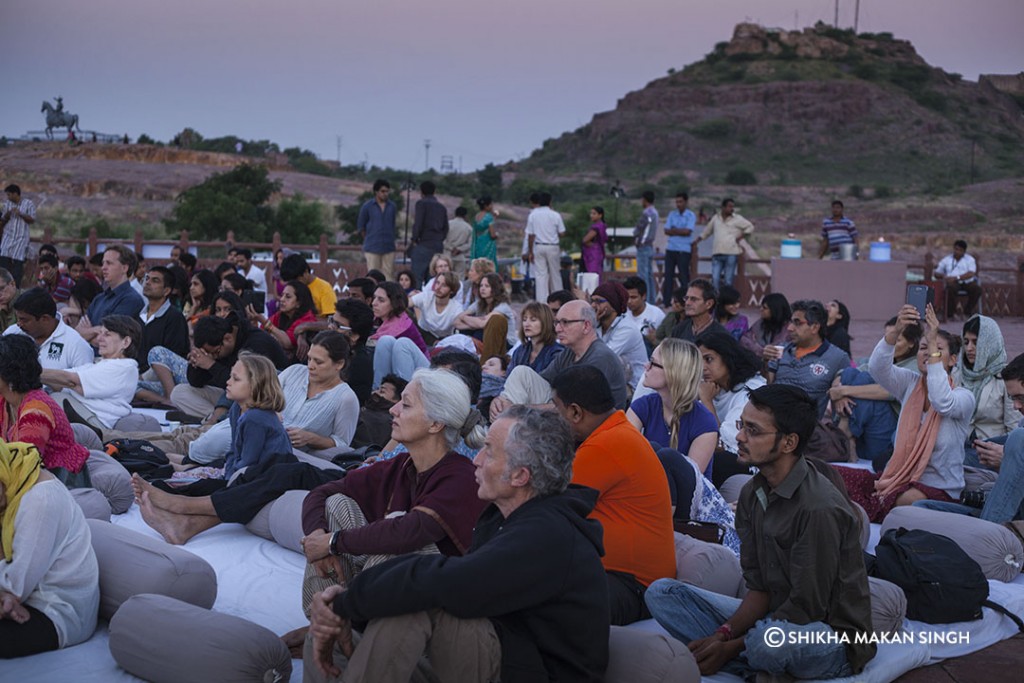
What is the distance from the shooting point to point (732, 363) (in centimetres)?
643

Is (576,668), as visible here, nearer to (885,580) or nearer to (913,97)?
(885,580)

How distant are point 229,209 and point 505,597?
33101 millimetres

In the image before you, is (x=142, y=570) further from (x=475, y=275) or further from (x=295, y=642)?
(x=475, y=275)

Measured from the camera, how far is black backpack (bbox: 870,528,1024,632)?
4594 mm

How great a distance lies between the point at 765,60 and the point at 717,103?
462 inches

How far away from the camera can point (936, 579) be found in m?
4.61

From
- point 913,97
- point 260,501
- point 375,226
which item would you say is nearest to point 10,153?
point 375,226

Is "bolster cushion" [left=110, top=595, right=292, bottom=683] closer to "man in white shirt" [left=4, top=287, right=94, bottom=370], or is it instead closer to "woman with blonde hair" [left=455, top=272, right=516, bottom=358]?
"man in white shirt" [left=4, top=287, right=94, bottom=370]

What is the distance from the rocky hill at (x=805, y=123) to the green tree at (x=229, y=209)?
38334mm

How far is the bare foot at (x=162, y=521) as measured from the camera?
5.37 m

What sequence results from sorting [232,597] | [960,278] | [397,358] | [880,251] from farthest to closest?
[960,278], [880,251], [397,358], [232,597]

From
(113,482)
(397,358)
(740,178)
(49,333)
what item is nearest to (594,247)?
(397,358)

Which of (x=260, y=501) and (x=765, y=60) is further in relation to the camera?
(x=765, y=60)

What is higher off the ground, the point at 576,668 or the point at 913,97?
the point at 913,97
